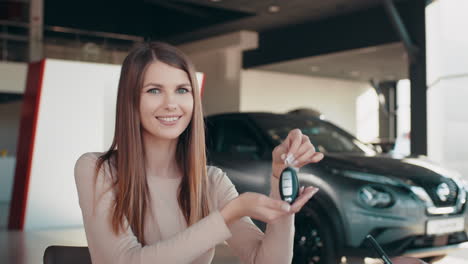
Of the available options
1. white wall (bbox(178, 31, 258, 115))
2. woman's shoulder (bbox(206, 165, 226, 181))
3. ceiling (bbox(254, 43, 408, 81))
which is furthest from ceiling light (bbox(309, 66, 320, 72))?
woman's shoulder (bbox(206, 165, 226, 181))

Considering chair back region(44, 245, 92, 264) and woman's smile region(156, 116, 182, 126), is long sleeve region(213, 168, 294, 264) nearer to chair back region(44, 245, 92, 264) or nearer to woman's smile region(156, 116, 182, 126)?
woman's smile region(156, 116, 182, 126)

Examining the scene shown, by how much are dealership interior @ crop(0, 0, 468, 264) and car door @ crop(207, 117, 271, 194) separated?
0.04 ft

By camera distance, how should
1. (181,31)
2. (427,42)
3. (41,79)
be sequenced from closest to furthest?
1. (41,79)
2. (427,42)
3. (181,31)

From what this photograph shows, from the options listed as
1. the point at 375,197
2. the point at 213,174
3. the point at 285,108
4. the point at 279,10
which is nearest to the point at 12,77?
the point at 279,10

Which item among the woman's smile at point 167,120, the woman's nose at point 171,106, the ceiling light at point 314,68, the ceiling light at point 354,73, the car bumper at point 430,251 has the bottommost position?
the car bumper at point 430,251

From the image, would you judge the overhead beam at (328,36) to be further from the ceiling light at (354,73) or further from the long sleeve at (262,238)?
the long sleeve at (262,238)

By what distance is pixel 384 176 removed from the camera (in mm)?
4746

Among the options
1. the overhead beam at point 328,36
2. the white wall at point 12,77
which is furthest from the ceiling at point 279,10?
the white wall at point 12,77

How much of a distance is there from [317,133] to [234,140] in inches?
32.9

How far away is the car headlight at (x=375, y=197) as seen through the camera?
15.3 feet

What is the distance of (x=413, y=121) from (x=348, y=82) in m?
11.4

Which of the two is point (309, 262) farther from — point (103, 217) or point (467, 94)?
point (467, 94)

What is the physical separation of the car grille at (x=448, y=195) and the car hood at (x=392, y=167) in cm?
3

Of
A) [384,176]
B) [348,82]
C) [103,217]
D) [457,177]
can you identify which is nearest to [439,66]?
[457,177]
